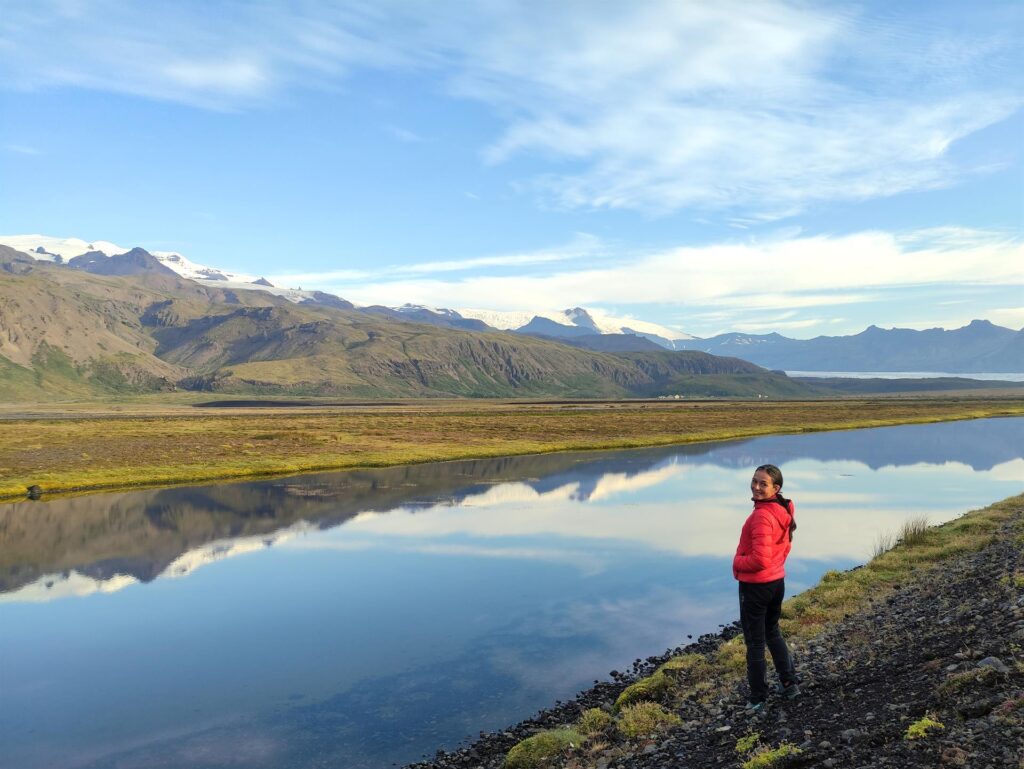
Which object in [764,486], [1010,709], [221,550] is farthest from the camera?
[221,550]

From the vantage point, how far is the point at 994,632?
44.4 ft

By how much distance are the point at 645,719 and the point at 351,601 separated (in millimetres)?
15908

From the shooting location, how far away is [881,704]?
11328 mm

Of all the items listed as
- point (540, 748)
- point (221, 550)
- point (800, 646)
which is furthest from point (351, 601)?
point (800, 646)

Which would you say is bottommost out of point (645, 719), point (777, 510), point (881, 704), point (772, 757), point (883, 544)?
point (883, 544)

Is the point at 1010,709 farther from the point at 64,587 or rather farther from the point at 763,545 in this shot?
the point at 64,587

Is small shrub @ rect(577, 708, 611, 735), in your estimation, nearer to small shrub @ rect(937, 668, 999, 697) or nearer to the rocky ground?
the rocky ground

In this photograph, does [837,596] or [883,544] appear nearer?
[837,596]

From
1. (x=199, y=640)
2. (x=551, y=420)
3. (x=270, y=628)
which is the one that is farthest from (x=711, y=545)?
(x=551, y=420)

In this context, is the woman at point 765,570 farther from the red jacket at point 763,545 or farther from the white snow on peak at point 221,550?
the white snow on peak at point 221,550

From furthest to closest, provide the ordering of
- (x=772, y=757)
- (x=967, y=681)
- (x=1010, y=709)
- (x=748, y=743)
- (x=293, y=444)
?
(x=293, y=444) → (x=748, y=743) → (x=967, y=681) → (x=772, y=757) → (x=1010, y=709)

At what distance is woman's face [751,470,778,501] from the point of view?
12.1 meters

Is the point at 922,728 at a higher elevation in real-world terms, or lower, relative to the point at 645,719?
A: higher

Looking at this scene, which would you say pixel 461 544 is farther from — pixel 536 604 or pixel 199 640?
pixel 199 640
